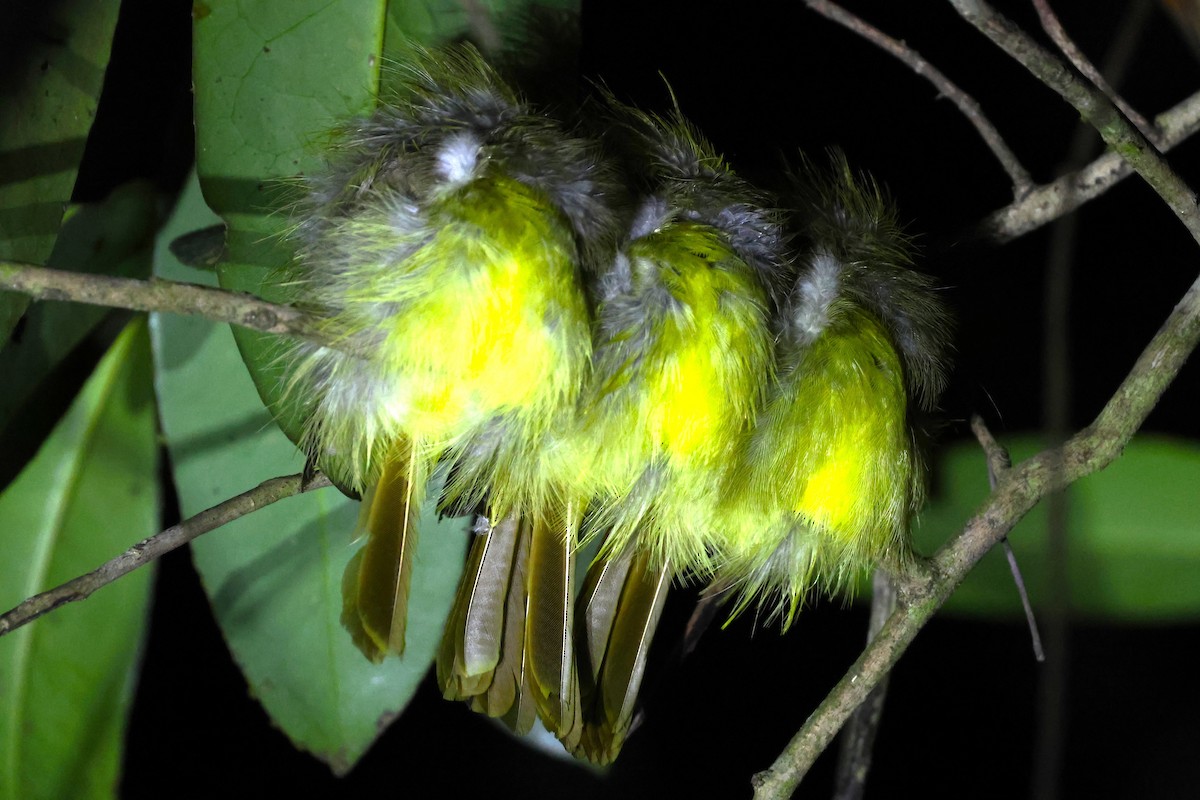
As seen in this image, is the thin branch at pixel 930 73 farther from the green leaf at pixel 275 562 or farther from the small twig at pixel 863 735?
the green leaf at pixel 275 562

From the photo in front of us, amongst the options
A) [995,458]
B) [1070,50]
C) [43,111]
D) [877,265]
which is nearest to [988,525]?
[995,458]

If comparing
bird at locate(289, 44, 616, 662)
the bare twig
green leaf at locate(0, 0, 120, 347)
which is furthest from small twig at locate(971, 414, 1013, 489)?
green leaf at locate(0, 0, 120, 347)

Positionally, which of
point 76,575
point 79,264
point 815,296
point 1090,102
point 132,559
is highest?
point 1090,102

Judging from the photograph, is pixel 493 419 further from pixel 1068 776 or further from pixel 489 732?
pixel 1068 776

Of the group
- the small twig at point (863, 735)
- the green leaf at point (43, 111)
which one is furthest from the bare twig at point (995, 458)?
the green leaf at point (43, 111)

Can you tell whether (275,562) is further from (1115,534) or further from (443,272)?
(1115,534)
